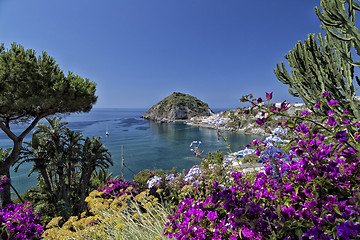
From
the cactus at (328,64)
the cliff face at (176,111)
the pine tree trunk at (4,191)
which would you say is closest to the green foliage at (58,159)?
the pine tree trunk at (4,191)

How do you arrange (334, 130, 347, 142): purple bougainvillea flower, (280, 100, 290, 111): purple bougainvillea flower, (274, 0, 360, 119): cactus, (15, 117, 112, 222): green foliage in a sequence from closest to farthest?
1. (334, 130, 347, 142): purple bougainvillea flower
2. (280, 100, 290, 111): purple bougainvillea flower
3. (274, 0, 360, 119): cactus
4. (15, 117, 112, 222): green foliage

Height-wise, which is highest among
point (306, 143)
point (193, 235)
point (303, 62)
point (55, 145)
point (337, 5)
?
point (337, 5)

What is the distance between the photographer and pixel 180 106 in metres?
108

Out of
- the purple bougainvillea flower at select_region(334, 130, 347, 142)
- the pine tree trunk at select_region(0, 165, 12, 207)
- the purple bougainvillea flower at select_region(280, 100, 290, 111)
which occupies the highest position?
the purple bougainvillea flower at select_region(280, 100, 290, 111)

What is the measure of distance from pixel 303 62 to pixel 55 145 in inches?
509

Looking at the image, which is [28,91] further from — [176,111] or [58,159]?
[176,111]

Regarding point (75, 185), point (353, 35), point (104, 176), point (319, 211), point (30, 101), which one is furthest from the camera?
point (104, 176)

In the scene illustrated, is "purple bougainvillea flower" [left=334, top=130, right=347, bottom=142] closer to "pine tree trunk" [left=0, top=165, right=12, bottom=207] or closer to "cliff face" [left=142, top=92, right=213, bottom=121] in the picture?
"pine tree trunk" [left=0, top=165, right=12, bottom=207]

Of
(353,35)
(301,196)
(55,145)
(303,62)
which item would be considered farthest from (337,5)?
(55,145)

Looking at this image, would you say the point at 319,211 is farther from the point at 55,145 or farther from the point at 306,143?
the point at 55,145

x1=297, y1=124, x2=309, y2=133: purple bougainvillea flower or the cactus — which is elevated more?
the cactus

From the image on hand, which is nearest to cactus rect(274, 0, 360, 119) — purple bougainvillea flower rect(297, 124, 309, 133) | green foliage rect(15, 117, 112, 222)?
purple bougainvillea flower rect(297, 124, 309, 133)

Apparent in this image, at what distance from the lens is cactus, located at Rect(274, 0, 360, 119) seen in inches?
115

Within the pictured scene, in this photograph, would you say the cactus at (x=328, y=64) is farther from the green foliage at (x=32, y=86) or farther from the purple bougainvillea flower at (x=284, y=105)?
the green foliage at (x=32, y=86)
